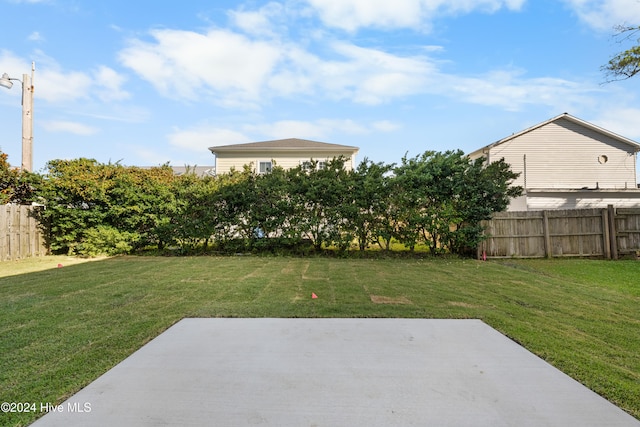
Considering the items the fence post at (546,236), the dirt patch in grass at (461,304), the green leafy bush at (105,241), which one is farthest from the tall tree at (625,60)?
the green leafy bush at (105,241)

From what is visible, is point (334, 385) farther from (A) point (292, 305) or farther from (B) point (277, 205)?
(B) point (277, 205)

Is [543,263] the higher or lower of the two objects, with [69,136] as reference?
lower

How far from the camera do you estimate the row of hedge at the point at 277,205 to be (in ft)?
30.2

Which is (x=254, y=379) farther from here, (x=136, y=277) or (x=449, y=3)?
(x=449, y=3)

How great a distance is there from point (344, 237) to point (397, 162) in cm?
281

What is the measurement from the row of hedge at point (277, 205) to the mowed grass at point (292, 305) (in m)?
1.72

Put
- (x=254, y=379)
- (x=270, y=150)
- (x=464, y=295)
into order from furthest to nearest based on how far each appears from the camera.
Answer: (x=270, y=150) → (x=464, y=295) → (x=254, y=379)

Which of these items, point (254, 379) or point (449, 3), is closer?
point (254, 379)

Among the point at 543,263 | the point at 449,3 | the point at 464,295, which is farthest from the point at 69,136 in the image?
the point at 543,263

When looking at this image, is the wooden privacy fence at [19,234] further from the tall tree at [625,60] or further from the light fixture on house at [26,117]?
Result: the tall tree at [625,60]

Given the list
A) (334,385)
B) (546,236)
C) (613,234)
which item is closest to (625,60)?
(613,234)

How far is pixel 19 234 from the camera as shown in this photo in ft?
28.9

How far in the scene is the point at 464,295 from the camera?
15.9 ft

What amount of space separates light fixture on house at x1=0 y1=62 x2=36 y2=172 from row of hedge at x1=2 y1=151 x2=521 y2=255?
2444 mm
